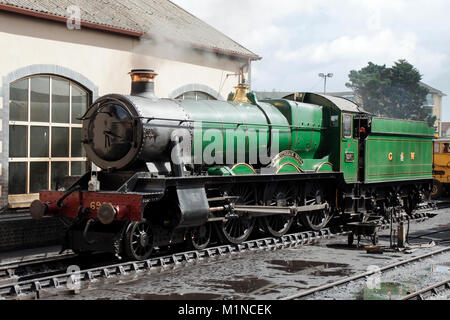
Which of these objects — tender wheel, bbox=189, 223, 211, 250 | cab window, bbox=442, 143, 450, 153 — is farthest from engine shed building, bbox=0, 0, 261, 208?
cab window, bbox=442, 143, 450, 153

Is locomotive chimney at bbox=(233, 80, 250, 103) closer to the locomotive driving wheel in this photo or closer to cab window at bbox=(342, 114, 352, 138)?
the locomotive driving wheel

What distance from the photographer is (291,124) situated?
1245 cm

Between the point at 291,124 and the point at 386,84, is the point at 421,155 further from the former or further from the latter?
the point at 386,84

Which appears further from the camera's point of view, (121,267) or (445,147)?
(445,147)

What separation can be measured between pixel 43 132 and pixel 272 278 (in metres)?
6.34

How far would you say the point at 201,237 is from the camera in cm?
1064

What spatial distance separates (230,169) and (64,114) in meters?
4.32

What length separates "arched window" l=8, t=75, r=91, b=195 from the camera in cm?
1166

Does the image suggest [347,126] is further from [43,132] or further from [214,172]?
[43,132]

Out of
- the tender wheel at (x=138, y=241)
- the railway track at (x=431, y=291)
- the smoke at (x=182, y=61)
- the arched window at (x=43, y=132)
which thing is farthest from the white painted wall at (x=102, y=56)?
the railway track at (x=431, y=291)

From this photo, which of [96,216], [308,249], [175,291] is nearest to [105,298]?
[175,291]

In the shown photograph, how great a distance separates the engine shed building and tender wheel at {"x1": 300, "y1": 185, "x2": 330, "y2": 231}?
189 inches

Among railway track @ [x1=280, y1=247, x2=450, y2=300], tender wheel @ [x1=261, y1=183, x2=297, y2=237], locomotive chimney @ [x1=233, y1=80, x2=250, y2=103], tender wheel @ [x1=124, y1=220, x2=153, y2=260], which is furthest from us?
locomotive chimney @ [x1=233, y1=80, x2=250, y2=103]

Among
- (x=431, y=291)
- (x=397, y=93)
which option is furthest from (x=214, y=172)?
(x=397, y=93)
